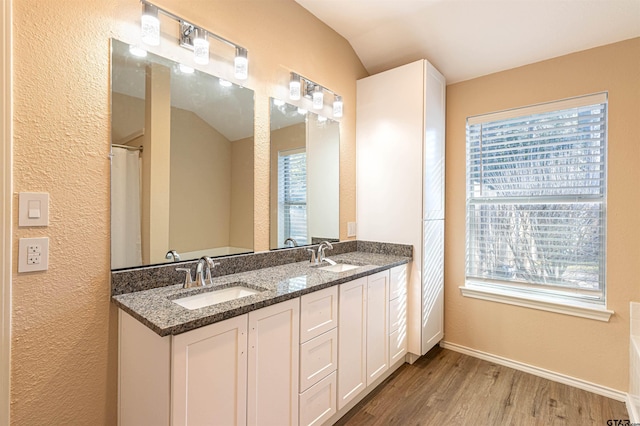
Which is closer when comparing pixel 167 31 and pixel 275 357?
pixel 275 357

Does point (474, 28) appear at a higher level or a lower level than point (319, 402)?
higher

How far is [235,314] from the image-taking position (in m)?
1.24

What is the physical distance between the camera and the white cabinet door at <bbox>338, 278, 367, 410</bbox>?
5.94 feet

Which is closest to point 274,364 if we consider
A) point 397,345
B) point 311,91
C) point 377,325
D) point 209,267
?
point 209,267

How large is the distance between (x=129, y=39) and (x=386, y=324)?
2256 millimetres

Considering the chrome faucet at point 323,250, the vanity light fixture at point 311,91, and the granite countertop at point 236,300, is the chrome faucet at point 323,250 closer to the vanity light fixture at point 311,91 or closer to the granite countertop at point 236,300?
the granite countertop at point 236,300

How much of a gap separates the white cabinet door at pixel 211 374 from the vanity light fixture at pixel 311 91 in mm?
1610

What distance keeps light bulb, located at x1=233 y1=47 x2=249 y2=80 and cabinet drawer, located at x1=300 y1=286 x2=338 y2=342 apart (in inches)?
52.8

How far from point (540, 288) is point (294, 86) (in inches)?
97.4

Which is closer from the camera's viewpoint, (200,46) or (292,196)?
(200,46)

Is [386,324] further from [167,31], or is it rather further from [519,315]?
[167,31]

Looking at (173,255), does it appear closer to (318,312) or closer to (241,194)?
(241,194)

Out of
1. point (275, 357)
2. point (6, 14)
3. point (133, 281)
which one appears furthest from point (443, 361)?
point (6, 14)

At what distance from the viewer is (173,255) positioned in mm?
1615
